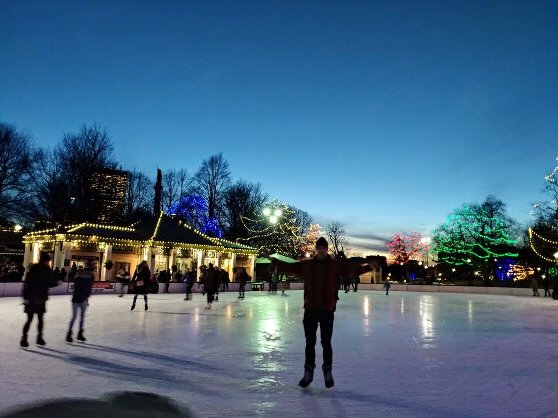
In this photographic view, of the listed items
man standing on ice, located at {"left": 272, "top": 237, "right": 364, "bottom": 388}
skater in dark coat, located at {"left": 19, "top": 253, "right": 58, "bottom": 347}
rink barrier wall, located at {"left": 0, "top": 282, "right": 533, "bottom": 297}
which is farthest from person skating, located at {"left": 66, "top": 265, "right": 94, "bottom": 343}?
rink barrier wall, located at {"left": 0, "top": 282, "right": 533, "bottom": 297}

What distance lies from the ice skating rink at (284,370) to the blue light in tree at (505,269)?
55.0m

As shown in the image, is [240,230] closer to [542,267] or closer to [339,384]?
[542,267]

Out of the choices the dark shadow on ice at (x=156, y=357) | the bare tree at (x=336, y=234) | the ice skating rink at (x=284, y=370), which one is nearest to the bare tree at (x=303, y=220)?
the bare tree at (x=336, y=234)

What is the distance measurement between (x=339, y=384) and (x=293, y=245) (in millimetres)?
45333

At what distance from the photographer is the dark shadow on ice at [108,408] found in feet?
13.5

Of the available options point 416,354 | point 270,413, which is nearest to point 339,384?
point 270,413

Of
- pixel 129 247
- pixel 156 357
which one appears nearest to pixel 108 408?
pixel 156 357

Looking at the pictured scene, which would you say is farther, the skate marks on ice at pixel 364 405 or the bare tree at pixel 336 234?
the bare tree at pixel 336 234

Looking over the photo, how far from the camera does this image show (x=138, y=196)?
52.9 m

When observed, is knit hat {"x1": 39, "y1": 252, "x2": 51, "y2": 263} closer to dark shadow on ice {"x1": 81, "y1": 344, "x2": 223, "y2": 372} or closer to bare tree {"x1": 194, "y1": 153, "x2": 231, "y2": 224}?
dark shadow on ice {"x1": 81, "y1": 344, "x2": 223, "y2": 372}

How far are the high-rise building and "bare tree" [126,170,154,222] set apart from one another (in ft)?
27.1

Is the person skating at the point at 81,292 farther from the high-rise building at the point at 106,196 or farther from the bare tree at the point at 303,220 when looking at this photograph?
the bare tree at the point at 303,220

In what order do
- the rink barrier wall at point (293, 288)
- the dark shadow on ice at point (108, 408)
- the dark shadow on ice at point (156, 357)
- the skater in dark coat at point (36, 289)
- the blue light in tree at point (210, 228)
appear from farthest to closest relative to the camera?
1. the blue light in tree at point (210, 228)
2. the rink barrier wall at point (293, 288)
3. the skater in dark coat at point (36, 289)
4. the dark shadow on ice at point (156, 357)
5. the dark shadow on ice at point (108, 408)

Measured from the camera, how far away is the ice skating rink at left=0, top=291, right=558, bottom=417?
469cm
